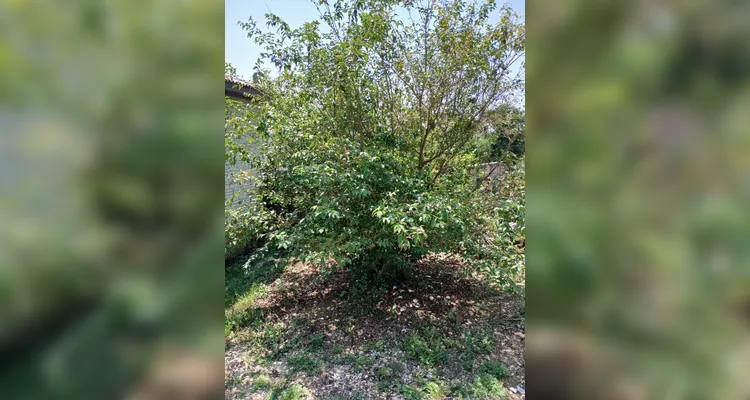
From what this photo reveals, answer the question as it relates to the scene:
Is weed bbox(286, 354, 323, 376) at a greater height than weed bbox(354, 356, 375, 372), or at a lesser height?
lesser

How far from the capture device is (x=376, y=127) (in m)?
4.35

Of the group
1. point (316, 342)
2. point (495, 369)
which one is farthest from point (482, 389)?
point (316, 342)

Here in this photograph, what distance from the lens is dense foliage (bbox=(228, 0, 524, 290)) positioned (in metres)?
3.39
